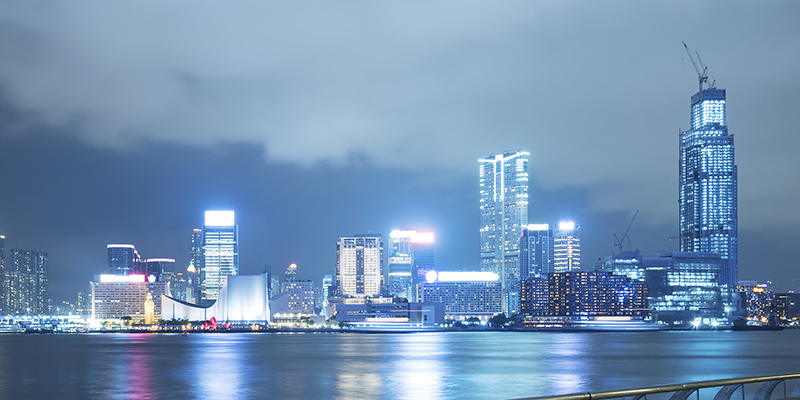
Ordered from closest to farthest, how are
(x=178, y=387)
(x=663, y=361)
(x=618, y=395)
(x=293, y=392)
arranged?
(x=618, y=395) < (x=293, y=392) < (x=178, y=387) < (x=663, y=361)

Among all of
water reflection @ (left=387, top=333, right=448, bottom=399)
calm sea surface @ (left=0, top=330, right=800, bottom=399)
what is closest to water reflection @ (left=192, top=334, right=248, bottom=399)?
calm sea surface @ (left=0, top=330, right=800, bottom=399)

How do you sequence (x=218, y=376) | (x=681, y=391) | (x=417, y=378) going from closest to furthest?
(x=681, y=391), (x=417, y=378), (x=218, y=376)

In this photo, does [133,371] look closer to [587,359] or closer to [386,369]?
[386,369]

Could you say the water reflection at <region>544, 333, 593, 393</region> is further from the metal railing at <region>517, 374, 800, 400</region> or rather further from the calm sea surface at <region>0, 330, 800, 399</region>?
the metal railing at <region>517, 374, 800, 400</region>

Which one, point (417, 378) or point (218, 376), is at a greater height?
point (417, 378)

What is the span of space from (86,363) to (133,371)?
16.5 metres

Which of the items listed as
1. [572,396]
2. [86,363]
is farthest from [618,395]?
[86,363]

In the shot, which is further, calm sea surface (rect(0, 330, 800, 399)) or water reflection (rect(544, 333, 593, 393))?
water reflection (rect(544, 333, 593, 393))

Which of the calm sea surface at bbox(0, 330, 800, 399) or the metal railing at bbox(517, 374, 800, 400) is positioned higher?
the metal railing at bbox(517, 374, 800, 400)

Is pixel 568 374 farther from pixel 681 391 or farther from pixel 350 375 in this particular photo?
pixel 681 391

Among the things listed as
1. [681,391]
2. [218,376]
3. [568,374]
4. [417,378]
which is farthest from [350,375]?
[681,391]

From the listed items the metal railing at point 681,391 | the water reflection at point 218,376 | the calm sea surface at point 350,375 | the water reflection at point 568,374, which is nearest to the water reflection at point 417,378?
the calm sea surface at point 350,375

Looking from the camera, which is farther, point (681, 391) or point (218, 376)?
point (218, 376)

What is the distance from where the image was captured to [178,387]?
174 feet
